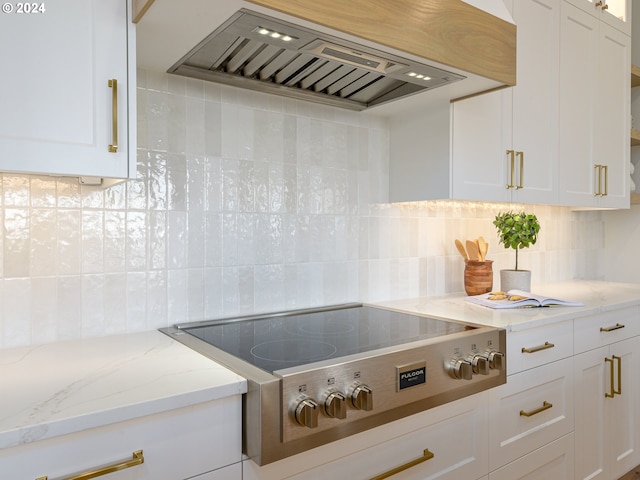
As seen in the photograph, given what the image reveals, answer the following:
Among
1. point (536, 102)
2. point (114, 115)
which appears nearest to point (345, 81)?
point (114, 115)

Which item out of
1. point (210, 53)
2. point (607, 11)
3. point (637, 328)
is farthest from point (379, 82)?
point (607, 11)

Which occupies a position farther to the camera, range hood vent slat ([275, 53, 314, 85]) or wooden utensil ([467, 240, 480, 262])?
wooden utensil ([467, 240, 480, 262])

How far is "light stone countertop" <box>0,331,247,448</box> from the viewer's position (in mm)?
777

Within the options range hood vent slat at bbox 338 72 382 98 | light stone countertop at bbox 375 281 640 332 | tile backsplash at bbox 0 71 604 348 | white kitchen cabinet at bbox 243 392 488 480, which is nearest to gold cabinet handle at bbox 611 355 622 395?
light stone countertop at bbox 375 281 640 332

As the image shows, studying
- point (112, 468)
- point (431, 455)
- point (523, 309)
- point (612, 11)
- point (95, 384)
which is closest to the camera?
point (112, 468)

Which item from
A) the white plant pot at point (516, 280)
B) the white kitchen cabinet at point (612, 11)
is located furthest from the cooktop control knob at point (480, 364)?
the white kitchen cabinet at point (612, 11)

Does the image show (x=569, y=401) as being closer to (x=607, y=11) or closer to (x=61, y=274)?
(x=61, y=274)

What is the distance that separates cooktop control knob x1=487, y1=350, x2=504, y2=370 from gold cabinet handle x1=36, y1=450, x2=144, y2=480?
985mm

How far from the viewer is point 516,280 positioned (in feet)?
7.14

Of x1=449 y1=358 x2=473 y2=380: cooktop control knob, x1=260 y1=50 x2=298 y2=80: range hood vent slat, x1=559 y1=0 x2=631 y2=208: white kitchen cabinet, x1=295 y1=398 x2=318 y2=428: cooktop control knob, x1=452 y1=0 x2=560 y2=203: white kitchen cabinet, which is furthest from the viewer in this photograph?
x1=559 y1=0 x2=631 y2=208: white kitchen cabinet

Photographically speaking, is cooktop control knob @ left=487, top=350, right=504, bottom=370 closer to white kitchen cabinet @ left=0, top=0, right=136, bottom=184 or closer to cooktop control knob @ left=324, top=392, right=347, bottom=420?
cooktop control knob @ left=324, top=392, right=347, bottom=420

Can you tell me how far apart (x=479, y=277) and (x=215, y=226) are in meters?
1.26

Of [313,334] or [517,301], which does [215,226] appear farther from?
[517,301]

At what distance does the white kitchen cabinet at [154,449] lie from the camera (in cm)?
77
